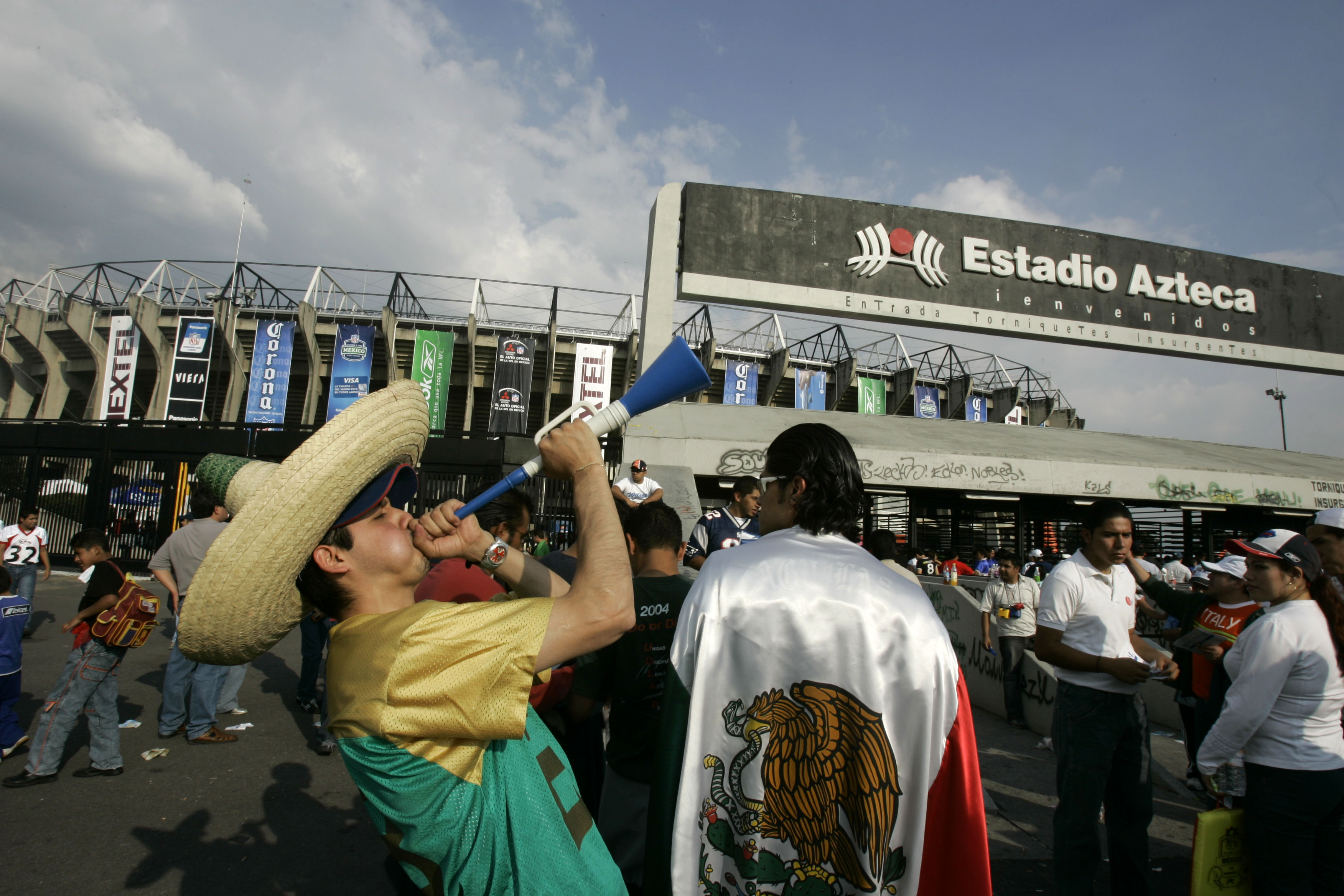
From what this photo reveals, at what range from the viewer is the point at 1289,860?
2.66 m

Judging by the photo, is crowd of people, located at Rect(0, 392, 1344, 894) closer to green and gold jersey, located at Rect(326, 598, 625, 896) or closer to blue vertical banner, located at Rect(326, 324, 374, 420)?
green and gold jersey, located at Rect(326, 598, 625, 896)

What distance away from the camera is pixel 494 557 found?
1.96 meters

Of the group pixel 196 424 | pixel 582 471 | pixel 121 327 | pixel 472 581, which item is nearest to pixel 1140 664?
pixel 582 471

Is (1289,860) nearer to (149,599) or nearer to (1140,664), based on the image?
(1140,664)

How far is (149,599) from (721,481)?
1127 centimetres

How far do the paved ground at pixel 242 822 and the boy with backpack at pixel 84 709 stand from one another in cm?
11

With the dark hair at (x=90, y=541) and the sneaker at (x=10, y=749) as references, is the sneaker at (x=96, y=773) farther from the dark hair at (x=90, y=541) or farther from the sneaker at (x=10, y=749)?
the dark hair at (x=90, y=541)

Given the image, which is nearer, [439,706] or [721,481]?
[439,706]

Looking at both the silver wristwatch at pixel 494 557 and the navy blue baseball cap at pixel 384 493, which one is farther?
the silver wristwatch at pixel 494 557

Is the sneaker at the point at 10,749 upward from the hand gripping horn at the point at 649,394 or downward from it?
downward

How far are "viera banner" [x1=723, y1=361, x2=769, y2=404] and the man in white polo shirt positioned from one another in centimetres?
2197

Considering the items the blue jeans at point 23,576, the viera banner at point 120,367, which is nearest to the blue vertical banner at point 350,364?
the viera banner at point 120,367

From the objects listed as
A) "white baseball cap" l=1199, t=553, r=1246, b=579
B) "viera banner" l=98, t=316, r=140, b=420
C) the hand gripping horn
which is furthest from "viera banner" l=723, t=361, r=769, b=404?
the hand gripping horn

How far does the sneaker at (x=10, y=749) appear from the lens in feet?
15.4
